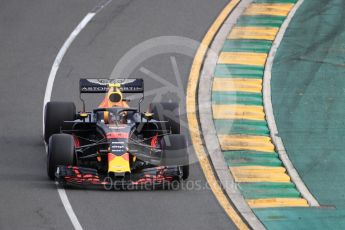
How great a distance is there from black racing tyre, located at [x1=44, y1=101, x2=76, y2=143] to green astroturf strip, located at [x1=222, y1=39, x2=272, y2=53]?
769 cm

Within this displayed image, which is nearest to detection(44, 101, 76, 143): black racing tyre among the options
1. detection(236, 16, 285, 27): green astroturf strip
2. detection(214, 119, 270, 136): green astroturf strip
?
detection(214, 119, 270, 136): green astroturf strip

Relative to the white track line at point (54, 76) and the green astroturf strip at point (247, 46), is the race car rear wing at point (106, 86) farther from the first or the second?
the green astroturf strip at point (247, 46)

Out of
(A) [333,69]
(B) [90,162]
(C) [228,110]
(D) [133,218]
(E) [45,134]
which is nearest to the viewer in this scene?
(D) [133,218]

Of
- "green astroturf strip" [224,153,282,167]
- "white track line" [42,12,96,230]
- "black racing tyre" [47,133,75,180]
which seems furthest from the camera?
A: "green astroturf strip" [224,153,282,167]

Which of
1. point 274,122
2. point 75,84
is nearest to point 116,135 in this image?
point 274,122

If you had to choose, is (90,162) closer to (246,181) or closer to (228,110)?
(246,181)

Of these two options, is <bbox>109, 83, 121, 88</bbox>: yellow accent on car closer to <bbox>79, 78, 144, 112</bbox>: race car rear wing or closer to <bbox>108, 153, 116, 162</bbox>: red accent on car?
<bbox>79, 78, 144, 112</bbox>: race car rear wing

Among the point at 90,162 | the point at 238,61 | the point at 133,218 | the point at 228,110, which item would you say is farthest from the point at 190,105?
the point at 133,218

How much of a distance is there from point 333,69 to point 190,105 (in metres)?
4.41

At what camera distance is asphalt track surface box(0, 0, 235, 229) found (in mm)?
20453

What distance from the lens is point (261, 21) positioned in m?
32.6

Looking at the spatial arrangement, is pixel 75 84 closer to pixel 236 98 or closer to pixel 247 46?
pixel 236 98

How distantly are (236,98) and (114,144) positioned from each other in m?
6.04

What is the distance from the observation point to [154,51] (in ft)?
101
